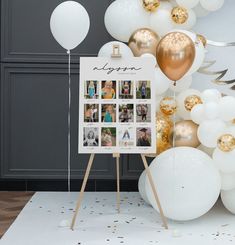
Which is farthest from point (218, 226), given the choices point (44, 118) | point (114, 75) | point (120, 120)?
point (44, 118)

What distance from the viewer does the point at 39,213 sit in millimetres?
3486

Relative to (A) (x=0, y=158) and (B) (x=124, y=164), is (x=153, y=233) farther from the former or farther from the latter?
(A) (x=0, y=158)

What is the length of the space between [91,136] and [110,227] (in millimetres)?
622

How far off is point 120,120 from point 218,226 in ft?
3.22

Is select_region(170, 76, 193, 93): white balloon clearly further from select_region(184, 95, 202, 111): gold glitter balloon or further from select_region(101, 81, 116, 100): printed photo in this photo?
select_region(101, 81, 116, 100): printed photo

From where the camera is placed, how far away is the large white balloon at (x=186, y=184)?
307 cm

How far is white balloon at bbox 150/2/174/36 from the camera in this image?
3.57 metres

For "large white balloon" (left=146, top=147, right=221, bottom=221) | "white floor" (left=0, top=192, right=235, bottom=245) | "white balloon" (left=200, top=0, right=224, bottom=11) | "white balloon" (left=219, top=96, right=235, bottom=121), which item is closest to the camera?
"white floor" (left=0, top=192, right=235, bottom=245)

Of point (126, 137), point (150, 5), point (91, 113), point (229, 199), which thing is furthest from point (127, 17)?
point (229, 199)

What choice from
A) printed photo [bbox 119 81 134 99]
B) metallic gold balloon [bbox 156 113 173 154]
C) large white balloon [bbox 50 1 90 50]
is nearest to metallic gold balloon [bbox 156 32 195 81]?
printed photo [bbox 119 81 134 99]

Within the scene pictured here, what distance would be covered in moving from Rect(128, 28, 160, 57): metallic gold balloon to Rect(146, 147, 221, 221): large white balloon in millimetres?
818

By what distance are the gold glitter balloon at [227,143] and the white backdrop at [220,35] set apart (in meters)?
1.01

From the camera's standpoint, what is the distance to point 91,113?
310 centimetres

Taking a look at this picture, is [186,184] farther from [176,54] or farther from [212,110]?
[176,54]
